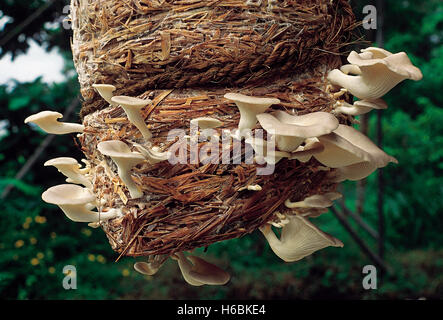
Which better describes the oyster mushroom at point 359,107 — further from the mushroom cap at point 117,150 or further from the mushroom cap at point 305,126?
the mushroom cap at point 117,150

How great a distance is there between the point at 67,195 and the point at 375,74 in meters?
0.81

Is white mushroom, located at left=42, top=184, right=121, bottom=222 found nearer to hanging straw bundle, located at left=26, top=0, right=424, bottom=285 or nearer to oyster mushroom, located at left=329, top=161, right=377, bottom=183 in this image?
hanging straw bundle, located at left=26, top=0, right=424, bottom=285

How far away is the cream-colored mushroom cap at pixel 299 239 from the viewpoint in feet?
3.10

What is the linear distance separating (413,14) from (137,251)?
6.49 meters

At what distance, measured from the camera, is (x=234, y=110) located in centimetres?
90

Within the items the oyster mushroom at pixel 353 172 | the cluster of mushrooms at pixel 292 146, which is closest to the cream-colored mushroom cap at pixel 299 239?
the cluster of mushrooms at pixel 292 146

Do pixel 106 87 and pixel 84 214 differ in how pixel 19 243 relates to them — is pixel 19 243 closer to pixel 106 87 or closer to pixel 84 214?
pixel 84 214

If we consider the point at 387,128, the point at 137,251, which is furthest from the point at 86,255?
the point at 387,128

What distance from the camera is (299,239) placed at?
0.98 meters

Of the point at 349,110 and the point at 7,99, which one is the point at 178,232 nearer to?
the point at 349,110

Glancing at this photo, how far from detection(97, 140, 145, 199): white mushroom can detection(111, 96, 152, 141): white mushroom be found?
0.06 metres

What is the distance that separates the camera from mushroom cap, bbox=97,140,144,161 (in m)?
0.79

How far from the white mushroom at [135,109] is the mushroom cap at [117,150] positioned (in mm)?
57

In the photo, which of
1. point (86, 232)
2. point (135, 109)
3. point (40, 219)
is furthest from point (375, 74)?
point (86, 232)
